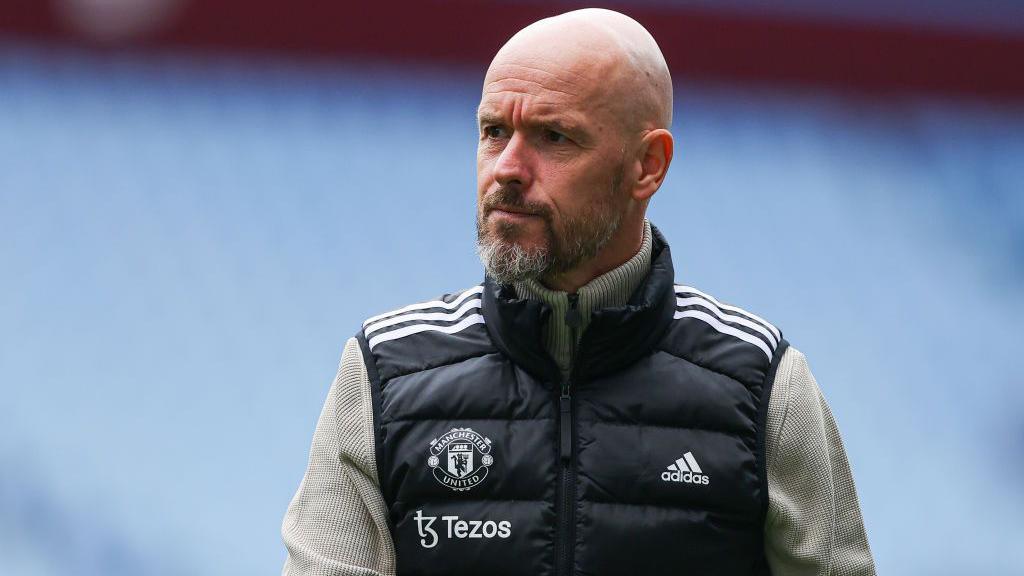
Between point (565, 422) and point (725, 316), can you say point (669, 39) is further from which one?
point (565, 422)

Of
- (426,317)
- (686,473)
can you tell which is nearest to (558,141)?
(426,317)

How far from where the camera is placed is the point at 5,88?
2529 millimetres

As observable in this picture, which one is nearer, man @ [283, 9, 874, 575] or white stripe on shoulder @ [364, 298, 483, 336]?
man @ [283, 9, 874, 575]

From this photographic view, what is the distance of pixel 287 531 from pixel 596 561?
1.05ft

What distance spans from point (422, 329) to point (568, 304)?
16cm

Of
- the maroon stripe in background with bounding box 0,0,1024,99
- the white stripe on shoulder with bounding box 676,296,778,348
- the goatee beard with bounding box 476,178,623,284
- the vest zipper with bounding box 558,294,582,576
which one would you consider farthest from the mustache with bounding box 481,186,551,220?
the maroon stripe in background with bounding box 0,0,1024,99

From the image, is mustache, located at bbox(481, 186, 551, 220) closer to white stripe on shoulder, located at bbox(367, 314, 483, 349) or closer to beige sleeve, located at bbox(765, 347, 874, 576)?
white stripe on shoulder, located at bbox(367, 314, 483, 349)

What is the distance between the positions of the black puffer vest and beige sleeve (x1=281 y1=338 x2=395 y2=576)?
16 mm

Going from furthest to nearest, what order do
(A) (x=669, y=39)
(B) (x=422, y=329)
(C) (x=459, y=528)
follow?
1. (A) (x=669, y=39)
2. (B) (x=422, y=329)
3. (C) (x=459, y=528)

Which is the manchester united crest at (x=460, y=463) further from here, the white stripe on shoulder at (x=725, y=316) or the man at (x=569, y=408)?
the white stripe on shoulder at (x=725, y=316)

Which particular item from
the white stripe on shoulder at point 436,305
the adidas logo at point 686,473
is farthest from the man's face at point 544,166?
the adidas logo at point 686,473

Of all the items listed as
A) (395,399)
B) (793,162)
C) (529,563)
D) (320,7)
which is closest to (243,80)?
(320,7)

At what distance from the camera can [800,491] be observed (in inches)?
59.0

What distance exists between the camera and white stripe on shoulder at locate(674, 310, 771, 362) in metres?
1.53
